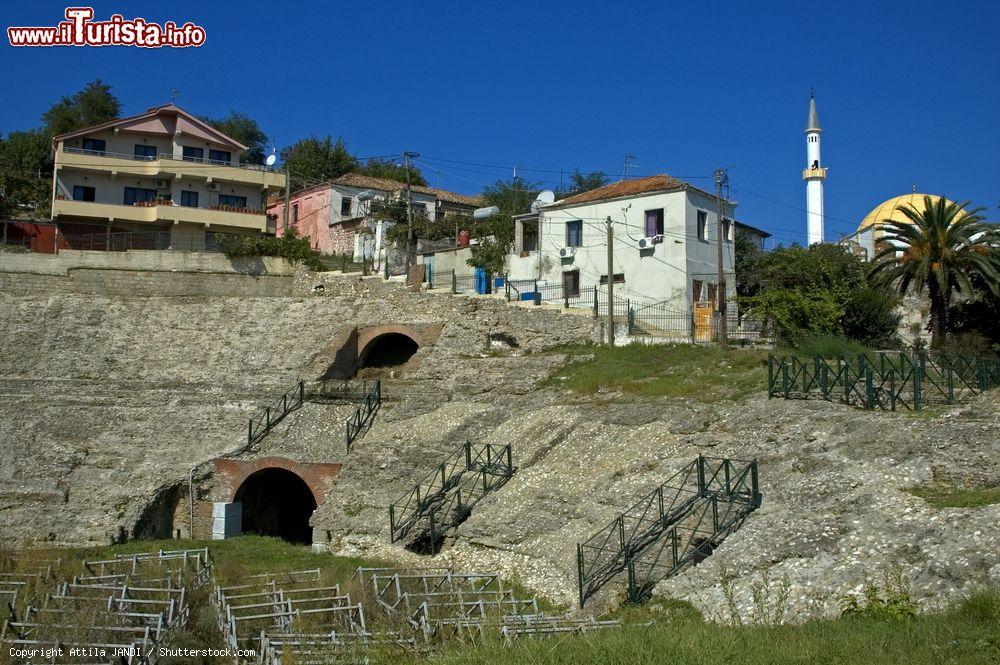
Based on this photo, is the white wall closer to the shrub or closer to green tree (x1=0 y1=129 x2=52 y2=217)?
the shrub

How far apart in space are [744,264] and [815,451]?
27886mm

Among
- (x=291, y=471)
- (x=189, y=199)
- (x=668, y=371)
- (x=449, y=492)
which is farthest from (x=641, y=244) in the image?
(x=189, y=199)

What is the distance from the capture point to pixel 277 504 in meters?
33.5

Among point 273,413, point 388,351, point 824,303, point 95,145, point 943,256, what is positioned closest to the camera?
point 273,413

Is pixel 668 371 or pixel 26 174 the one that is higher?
pixel 26 174

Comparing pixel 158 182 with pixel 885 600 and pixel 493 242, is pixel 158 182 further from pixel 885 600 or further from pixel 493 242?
pixel 885 600

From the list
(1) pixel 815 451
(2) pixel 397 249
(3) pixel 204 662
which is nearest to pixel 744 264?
(2) pixel 397 249

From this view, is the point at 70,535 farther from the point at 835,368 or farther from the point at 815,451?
the point at 835,368

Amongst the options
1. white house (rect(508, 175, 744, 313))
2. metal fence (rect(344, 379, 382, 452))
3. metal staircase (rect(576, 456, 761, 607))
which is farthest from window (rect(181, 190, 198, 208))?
metal staircase (rect(576, 456, 761, 607))

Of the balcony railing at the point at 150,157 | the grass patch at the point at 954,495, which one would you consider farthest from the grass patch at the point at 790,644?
the balcony railing at the point at 150,157

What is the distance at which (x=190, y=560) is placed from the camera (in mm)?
23812

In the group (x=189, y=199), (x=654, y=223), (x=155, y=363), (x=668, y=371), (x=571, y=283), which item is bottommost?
(x=668, y=371)

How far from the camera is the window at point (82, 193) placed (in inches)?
1981

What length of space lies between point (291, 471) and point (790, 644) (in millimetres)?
21137
